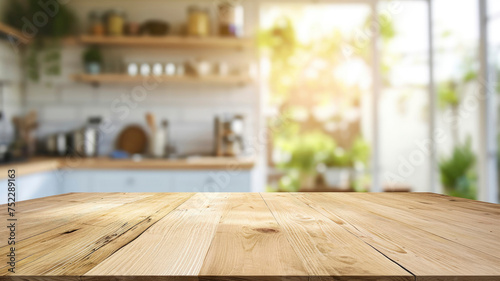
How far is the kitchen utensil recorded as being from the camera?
324cm

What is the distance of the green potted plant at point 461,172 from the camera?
11.3 ft

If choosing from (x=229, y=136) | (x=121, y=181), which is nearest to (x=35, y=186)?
(x=121, y=181)

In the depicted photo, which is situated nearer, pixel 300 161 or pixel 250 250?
pixel 250 250

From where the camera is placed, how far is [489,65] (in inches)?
124

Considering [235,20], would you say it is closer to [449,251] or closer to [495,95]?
[495,95]

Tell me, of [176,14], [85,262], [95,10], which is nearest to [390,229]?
[85,262]

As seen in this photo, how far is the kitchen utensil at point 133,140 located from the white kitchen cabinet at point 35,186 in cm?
63

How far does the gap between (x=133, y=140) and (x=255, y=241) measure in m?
2.83

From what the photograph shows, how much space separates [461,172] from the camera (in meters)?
3.49

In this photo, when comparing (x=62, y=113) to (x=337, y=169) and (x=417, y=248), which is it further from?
(x=417, y=248)

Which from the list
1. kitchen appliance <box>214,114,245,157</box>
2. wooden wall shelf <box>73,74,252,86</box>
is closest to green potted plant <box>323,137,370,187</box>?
kitchen appliance <box>214,114,245,157</box>

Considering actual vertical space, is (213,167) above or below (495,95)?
below

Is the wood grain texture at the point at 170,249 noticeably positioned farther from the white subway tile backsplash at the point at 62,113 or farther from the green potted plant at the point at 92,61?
the white subway tile backsplash at the point at 62,113

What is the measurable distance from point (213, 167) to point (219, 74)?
890 mm
